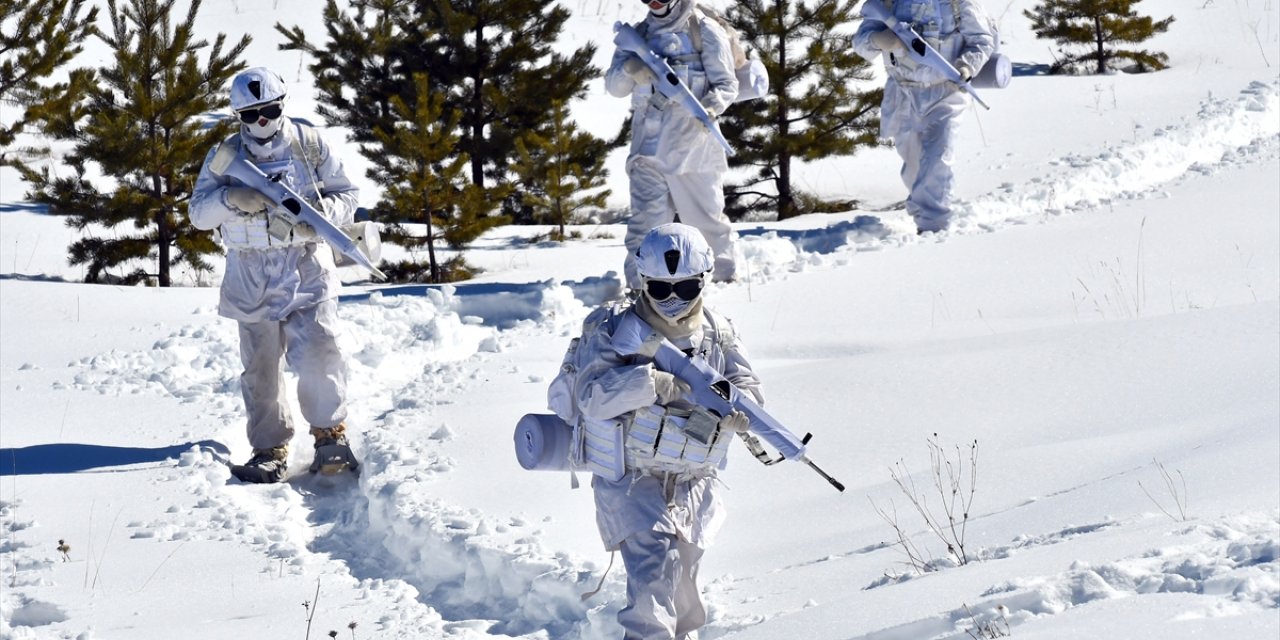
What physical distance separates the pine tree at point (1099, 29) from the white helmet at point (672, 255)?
14874mm

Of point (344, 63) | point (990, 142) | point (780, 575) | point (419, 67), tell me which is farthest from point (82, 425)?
point (990, 142)

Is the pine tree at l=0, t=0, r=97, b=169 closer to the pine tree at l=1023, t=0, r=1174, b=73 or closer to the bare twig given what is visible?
the pine tree at l=1023, t=0, r=1174, b=73

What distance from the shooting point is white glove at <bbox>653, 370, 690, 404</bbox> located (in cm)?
514

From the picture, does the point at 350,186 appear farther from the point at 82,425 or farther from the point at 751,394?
the point at 751,394

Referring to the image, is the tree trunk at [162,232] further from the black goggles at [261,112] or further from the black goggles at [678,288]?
the black goggles at [678,288]

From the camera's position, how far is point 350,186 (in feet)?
27.1

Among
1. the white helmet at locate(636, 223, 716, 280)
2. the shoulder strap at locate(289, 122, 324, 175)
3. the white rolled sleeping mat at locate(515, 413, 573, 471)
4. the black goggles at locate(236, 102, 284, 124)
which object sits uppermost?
the black goggles at locate(236, 102, 284, 124)

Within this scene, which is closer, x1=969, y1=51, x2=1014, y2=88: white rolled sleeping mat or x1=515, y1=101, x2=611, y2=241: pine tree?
x1=969, y1=51, x2=1014, y2=88: white rolled sleeping mat

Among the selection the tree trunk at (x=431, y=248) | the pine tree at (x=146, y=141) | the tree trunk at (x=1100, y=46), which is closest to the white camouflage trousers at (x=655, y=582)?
the tree trunk at (x=431, y=248)

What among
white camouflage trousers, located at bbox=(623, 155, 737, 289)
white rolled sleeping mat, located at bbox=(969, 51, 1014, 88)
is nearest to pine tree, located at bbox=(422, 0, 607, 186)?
white rolled sleeping mat, located at bbox=(969, 51, 1014, 88)

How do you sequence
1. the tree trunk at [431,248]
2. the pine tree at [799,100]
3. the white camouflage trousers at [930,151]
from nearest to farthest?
1. the white camouflage trousers at [930,151]
2. the tree trunk at [431,248]
3. the pine tree at [799,100]

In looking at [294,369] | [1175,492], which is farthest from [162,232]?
[1175,492]

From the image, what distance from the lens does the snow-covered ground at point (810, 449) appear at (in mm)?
5184

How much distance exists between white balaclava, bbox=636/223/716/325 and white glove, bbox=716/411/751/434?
0.36m
